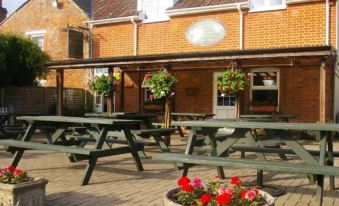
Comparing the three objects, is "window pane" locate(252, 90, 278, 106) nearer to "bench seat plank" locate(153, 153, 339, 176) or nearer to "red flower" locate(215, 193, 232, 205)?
"bench seat plank" locate(153, 153, 339, 176)

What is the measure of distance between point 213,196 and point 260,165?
1.13 metres

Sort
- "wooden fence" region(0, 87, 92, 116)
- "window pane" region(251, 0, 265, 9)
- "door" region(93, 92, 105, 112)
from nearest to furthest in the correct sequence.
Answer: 1. "window pane" region(251, 0, 265, 9)
2. "wooden fence" region(0, 87, 92, 116)
3. "door" region(93, 92, 105, 112)

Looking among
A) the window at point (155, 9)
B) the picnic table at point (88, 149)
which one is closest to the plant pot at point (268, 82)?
the window at point (155, 9)

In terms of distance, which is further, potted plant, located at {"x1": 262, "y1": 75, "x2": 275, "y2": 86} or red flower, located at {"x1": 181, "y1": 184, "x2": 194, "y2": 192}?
potted plant, located at {"x1": 262, "y1": 75, "x2": 275, "y2": 86}

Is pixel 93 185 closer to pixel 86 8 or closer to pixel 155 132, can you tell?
pixel 155 132

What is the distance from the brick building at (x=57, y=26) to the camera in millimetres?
18234

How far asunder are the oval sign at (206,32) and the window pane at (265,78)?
183cm

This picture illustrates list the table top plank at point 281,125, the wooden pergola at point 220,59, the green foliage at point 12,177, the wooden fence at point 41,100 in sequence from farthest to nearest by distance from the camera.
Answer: the wooden fence at point 41,100 < the wooden pergola at point 220,59 < the table top plank at point 281,125 < the green foliage at point 12,177

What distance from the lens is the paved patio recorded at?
16.8ft

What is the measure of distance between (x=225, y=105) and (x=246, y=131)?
9321 millimetres

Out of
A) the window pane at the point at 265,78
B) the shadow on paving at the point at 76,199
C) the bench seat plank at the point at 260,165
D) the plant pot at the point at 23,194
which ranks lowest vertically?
the shadow on paving at the point at 76,199

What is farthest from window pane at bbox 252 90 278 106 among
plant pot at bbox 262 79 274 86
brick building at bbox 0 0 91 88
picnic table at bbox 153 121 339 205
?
picnic table at bbox 153 121 339 205

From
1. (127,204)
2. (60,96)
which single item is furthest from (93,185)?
(60,96)

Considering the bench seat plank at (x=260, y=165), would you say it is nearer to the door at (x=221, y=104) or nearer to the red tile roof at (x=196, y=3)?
the door at (x=221, y=104)
